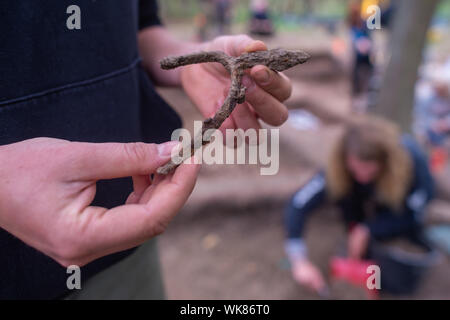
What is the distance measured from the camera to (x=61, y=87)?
0.72 meters

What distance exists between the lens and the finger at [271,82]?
2.56 ft

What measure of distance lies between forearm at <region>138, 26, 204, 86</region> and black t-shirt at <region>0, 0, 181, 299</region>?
177mm

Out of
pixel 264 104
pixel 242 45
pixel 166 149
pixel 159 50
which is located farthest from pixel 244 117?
pixel 159 50

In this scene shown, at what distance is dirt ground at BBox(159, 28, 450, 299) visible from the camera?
2.22 metres

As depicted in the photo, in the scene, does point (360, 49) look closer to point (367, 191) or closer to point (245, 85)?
point (367, 191)

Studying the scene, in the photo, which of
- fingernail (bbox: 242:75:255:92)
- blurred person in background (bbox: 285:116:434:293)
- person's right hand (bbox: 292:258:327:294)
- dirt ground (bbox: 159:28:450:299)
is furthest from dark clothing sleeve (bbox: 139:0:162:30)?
person's right hand (bbox: 292:258:327:294)

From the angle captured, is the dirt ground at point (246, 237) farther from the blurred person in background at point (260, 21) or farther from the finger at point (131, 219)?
the blurred person in background at point (260, 21)

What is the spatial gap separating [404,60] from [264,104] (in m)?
2.74

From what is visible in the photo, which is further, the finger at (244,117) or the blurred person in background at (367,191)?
the blurred person in background at (367,191)

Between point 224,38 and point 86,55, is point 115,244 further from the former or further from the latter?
point 224,38

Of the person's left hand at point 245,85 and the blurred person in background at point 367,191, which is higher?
the person's left hand at point 245,85

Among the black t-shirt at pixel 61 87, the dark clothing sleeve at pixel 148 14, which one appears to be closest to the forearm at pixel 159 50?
the dark clothing sleeve at pixel 148 14

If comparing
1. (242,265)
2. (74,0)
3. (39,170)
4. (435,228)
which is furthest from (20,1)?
(435,228)

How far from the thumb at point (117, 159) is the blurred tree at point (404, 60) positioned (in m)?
2.99
